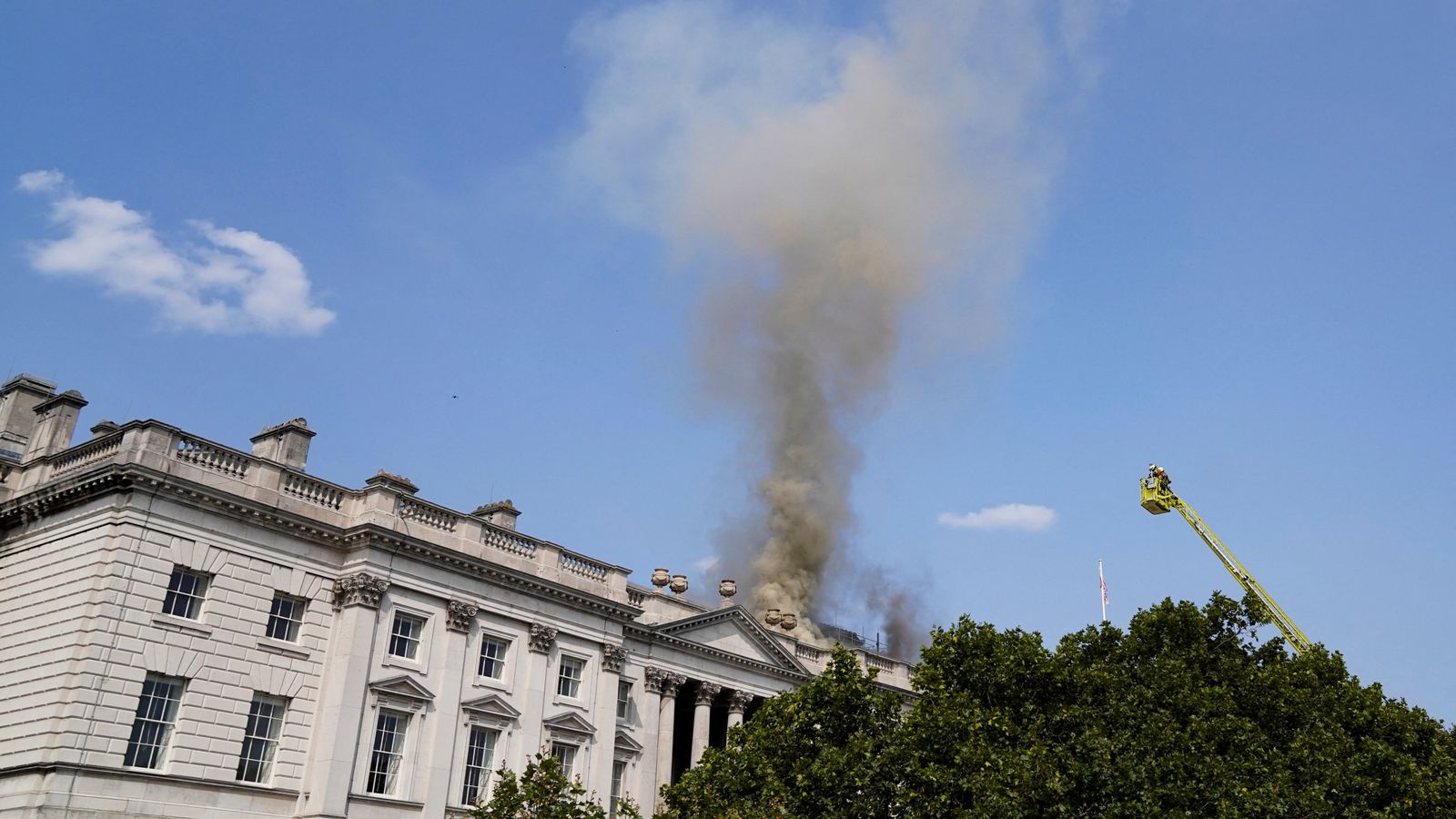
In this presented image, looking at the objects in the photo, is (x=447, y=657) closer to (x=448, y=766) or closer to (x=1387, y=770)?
(x=448, y=766)

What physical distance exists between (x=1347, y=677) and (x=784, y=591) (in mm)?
35320

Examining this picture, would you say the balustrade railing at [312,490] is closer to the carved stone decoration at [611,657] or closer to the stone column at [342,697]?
the stone column at [342,697]

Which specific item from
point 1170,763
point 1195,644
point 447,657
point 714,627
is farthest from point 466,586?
point 1195,644

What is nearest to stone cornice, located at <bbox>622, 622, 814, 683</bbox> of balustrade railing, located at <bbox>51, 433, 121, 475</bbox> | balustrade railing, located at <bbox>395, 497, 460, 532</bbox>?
balustrade railing, located at <bbox>395, 497, 460, 532</bbox>

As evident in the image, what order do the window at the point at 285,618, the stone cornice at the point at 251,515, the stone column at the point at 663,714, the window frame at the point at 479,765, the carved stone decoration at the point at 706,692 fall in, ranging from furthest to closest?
the carved stone decoration at the point at 706,692
the stone column at the point at 663,714
the window frame at the point at 479,765
the window at the point at 285,618
the stone cornice at the point at 251,515

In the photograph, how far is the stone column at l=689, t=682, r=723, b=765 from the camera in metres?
50.4

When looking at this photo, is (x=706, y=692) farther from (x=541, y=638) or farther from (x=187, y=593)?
(x=187, y=593)

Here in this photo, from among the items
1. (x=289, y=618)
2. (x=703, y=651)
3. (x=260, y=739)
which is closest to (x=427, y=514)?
(x=289, y=618)

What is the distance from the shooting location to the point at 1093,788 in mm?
34562

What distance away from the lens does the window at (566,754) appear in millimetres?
44156

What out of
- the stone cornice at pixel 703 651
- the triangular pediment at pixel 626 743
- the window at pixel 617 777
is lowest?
the window at pixel 617 777

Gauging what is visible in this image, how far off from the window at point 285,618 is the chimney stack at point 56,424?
9.55m

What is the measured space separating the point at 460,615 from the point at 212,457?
980cm

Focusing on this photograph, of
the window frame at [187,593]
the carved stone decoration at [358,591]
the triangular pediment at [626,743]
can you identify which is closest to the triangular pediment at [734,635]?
the triangular pediment at [626,743]
